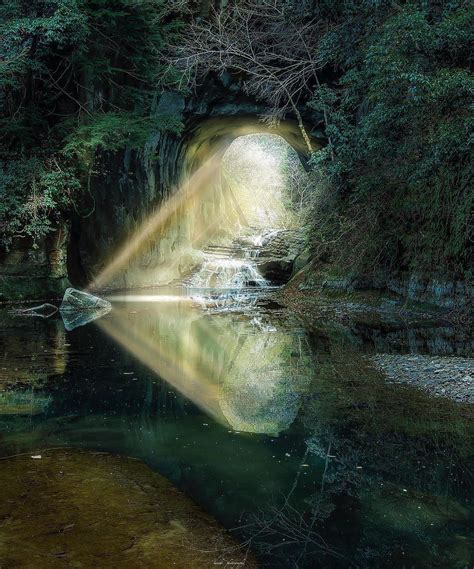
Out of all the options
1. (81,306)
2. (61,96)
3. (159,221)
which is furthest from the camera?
(159,221)

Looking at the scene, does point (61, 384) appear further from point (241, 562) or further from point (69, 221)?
point (69, 221)

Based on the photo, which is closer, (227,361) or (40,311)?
(227,361)

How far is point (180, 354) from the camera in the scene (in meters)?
8.76

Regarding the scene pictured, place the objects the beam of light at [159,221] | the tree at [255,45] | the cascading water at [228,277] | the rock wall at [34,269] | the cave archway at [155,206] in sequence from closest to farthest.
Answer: the rock wall at [34,269] → the tree at [255,45] → the cascading water at [228,277] → the cave archway at [155,206] → the beam of light at [159,221]

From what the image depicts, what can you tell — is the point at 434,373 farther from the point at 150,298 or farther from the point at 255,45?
the point at 255,45

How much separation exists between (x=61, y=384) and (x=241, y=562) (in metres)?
4.36

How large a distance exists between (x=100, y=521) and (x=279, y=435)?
200 centimetres

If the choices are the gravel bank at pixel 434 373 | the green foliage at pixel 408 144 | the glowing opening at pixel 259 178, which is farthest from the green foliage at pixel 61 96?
the glowing opening at pixel 259 178

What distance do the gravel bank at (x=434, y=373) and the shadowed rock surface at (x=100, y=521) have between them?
3.67 meters

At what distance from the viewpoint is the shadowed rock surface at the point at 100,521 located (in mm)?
2855

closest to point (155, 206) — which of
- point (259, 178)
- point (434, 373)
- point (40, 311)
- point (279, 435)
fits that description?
point (40, 311)

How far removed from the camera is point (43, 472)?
391 cm

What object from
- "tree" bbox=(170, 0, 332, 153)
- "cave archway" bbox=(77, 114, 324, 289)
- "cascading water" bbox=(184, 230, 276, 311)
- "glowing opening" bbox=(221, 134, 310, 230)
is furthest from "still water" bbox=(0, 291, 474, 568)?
"glowing opening" bbox=(221, 134, 310, 230)

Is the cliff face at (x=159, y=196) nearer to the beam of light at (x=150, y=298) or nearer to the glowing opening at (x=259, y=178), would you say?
the beam of light at (x=150, y=298)
